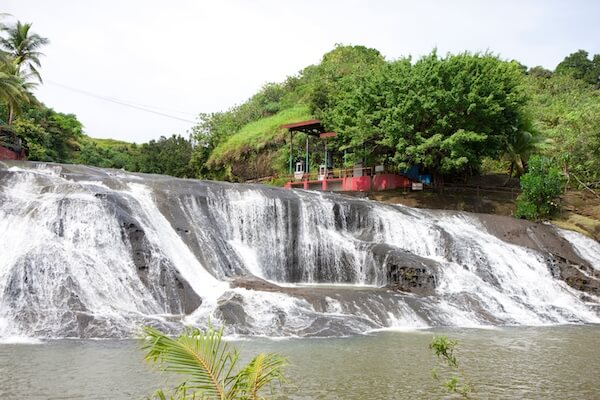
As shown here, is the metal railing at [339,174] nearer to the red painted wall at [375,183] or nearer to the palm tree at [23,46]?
the red painted wall at [375,183]

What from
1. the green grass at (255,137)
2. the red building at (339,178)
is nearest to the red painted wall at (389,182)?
the red building at (339,178)

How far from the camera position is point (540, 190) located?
26.1m

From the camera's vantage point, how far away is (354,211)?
22.2 m

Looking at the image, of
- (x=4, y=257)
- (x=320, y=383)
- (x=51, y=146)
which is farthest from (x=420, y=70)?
(x=51, y=146)

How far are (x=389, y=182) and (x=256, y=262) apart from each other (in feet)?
45.5

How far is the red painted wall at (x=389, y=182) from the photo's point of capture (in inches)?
1220

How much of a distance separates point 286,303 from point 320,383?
5751 millimetres

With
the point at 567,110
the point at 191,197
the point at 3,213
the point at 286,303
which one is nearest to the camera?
the point at 286,303

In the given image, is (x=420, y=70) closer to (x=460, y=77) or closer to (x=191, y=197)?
(x=460, y=77)

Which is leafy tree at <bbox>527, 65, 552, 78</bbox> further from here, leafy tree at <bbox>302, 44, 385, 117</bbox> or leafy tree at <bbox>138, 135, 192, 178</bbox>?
leafy tree at <bbox>138, 135, 192, 178</bbox>

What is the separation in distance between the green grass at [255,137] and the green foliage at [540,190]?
17211mm

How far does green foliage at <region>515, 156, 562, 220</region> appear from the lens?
1021 inches

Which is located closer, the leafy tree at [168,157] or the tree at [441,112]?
the tree at [441,112]

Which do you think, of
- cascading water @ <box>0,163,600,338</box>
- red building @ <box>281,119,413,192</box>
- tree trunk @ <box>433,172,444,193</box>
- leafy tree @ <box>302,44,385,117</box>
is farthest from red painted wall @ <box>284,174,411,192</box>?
cascading water @ <box>0,163,600,338</box>
